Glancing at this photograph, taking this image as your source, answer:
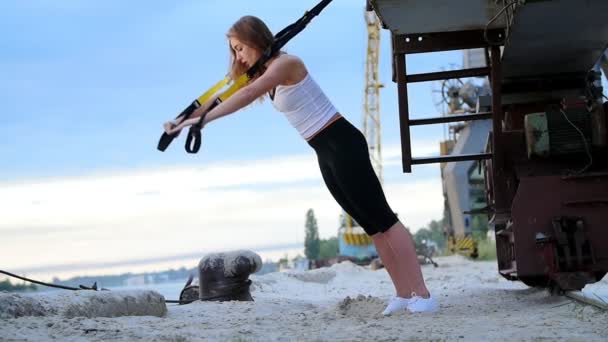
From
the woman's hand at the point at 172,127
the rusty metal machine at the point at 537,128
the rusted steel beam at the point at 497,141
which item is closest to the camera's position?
the woman's hand at the point at 172,127

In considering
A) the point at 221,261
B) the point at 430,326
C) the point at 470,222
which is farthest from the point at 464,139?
the point at 430,326

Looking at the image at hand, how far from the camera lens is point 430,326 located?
16.1 ft

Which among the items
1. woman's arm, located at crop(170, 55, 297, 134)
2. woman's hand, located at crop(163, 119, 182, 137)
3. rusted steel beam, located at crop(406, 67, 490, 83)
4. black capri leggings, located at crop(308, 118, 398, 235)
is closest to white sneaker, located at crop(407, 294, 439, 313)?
black capri leggings, located at crop(308, 118, 398, 235)

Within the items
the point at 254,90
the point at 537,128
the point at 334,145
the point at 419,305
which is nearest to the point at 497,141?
the point at 537,128

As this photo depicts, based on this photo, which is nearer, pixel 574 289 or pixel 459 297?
pixel 574 289

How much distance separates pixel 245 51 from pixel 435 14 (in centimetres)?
159

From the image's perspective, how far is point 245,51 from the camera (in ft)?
18.3

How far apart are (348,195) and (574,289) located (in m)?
1.95

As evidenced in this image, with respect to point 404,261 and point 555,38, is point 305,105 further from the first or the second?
point 555,38

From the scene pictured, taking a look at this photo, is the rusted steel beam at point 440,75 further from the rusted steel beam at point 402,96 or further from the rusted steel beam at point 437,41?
the rusted steel beam at point 437,41

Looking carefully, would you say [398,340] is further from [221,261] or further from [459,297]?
[221,261]

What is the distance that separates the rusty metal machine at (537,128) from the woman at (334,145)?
1.02 metres

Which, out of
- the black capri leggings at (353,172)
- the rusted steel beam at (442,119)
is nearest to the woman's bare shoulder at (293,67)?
the black capri leggings at (353,172)

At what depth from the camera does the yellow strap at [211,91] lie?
5.12m
